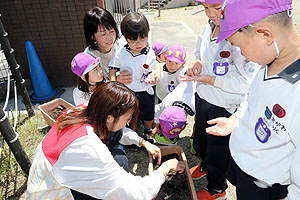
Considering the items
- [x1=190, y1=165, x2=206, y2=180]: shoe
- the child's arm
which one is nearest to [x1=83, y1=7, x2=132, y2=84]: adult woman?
the child's arm

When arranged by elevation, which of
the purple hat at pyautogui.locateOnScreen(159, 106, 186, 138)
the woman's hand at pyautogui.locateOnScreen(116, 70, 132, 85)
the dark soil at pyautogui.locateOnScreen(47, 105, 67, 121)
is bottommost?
the dark soil at pyautogui.locateOnScreen(47, 105, 67, 121)

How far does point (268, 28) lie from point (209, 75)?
0.93 meters

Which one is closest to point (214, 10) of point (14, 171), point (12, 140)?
point (12, 140)

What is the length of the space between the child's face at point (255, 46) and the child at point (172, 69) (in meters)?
1.80

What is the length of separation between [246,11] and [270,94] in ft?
1.52

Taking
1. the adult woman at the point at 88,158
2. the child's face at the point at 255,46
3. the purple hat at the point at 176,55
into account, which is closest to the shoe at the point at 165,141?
the purple hat at the point at 176,55

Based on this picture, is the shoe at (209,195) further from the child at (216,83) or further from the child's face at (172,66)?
the child's face at (172,66)

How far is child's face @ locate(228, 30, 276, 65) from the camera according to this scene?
1.10m

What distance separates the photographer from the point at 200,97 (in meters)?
2.20

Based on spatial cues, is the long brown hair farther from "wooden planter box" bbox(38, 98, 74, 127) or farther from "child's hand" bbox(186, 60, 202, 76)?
"wooden planter box" bbox(38, 98, 74, 127)

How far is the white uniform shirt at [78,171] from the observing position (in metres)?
1.47

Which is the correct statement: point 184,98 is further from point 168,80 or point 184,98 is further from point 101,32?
point 101,32

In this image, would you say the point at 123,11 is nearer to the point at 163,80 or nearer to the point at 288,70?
the point at 163,80

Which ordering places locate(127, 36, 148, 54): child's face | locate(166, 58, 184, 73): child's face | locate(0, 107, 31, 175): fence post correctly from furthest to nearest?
locate(166, 58, 184, 73): child's face
locate(127, 36, 148, 54): child's face
locate(0, 107, 31, 175): fence post
